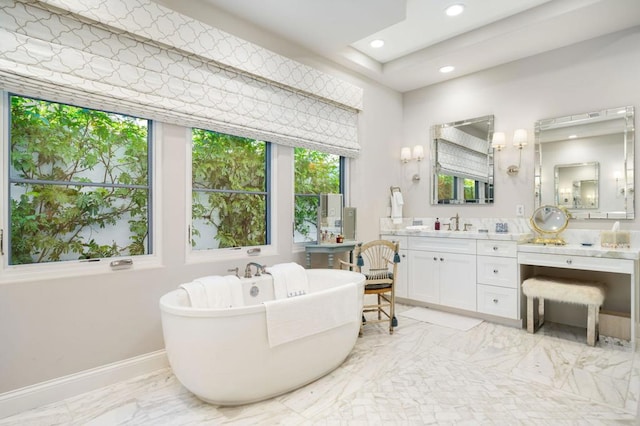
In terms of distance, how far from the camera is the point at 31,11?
206 cm

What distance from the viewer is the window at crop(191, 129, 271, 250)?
3.01m

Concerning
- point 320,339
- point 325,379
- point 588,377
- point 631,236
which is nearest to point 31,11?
point 320,339

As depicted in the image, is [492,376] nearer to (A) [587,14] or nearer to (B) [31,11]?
(A) [587,14]

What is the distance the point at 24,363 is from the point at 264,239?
6.47 ft

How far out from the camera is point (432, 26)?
11.5 ft

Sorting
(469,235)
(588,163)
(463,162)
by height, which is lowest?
(469,235)

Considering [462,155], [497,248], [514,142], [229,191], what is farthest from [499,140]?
[229,191]

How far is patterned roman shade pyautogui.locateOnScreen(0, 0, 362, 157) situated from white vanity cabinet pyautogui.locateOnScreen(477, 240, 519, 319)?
216cm

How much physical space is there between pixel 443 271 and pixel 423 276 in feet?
0.89

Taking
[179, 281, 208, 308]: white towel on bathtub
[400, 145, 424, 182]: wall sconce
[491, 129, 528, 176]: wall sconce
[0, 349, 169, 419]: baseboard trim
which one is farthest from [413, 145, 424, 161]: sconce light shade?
[0, 349, 169, 419]: baseboard trim

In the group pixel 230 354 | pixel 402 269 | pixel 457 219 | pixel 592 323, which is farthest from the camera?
pixel 402 269

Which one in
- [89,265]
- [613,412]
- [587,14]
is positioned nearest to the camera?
[613,412]

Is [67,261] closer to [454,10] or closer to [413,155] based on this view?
[454,10]

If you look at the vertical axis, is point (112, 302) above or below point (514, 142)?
below
